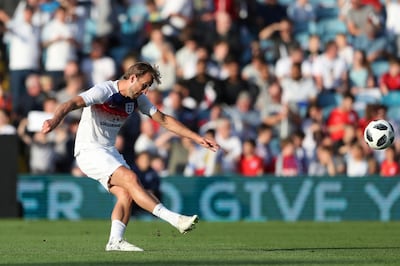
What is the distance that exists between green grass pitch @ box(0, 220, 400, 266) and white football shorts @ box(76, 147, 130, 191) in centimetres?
84

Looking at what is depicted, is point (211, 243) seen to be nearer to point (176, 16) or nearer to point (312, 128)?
point (312, 128)

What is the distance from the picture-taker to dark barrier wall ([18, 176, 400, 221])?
20594mm

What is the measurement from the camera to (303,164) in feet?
70.4

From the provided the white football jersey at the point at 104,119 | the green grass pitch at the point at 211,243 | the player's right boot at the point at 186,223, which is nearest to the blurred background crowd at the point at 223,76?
the green grass pitch at the point at 211,243

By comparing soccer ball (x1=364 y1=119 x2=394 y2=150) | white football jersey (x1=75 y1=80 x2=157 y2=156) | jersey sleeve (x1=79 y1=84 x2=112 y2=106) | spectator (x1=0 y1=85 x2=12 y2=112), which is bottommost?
spectator (x1=0 y1=85 x2=12 y2=112)

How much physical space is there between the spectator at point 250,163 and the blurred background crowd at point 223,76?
0.03 meters

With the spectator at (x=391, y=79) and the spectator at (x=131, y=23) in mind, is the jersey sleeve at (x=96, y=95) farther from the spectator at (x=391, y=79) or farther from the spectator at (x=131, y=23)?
the spectator at (x=131, y=23)

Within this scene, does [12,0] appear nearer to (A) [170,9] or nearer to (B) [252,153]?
(A) [170,9]

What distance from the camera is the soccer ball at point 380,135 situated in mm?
14945

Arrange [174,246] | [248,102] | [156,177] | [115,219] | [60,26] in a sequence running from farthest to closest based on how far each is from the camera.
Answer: [60,26] → [248,102] → [156,177] → [174,246] → [115,219]

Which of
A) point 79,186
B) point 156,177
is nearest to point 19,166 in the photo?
point 79,186

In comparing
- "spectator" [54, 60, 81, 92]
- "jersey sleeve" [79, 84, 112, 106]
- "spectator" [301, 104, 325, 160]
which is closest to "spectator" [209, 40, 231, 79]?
Result: "spectator" [301, 104, 325, 160]

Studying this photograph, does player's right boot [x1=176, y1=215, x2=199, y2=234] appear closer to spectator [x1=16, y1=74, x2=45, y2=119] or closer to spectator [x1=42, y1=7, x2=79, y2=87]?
spectator [x1=16, y1=74, x2=45, y2=119]

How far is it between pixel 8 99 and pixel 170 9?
12.8 feet
